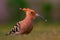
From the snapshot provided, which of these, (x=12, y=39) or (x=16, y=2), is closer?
(x=12, y=39)

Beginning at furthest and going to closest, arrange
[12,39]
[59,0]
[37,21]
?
[59,0] → [37,21] → [12,39]

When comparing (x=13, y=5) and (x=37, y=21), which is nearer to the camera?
(x=37, y=21)

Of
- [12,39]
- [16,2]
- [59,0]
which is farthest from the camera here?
[59,0]

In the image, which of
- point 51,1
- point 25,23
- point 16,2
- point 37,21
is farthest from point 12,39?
point 51,1

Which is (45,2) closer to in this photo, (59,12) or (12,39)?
(59,12)

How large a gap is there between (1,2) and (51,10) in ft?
9.41

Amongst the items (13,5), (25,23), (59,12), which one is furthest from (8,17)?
(25,23)

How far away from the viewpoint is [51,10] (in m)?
22.8

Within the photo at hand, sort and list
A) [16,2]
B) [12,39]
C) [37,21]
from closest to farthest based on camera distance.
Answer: [12,39]
[37,21]
[16,2]

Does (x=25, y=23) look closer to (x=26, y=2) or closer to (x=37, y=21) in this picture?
(x=37, y=21)

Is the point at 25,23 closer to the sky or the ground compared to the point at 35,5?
closer to the sky

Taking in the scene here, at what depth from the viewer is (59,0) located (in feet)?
77.1

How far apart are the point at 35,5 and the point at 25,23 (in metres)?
13.8

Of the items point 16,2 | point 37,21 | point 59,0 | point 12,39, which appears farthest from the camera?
point 59,0
